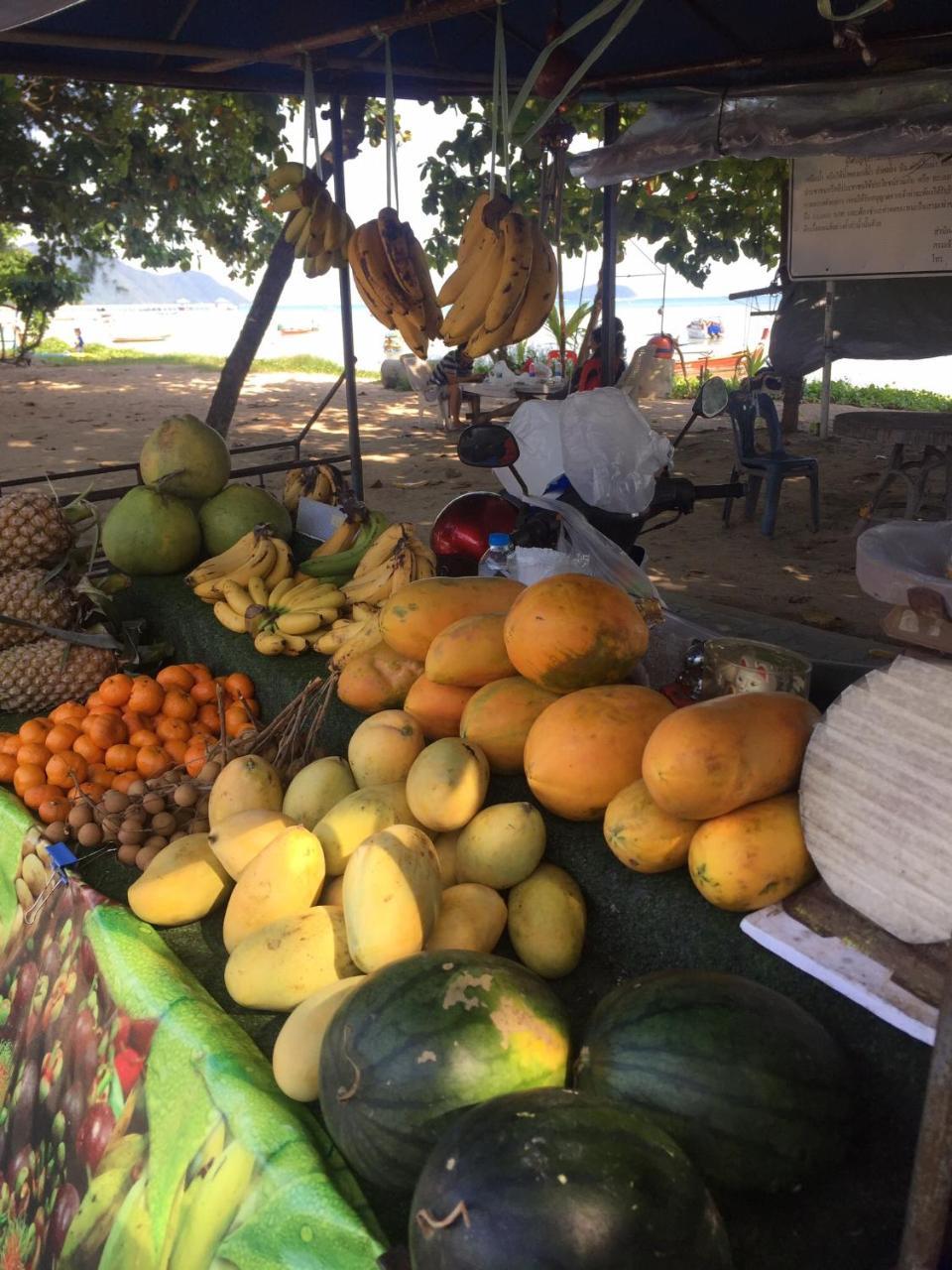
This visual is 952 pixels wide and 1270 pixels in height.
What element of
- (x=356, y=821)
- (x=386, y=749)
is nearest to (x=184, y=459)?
(x=386, y=749)

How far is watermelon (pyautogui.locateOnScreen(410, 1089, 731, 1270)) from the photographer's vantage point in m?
0.91

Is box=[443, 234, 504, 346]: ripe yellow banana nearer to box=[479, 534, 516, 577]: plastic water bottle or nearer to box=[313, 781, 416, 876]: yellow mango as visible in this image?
box=[479, 534, 516, 577]: plastic water bottle

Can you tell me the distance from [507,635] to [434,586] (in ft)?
1.38

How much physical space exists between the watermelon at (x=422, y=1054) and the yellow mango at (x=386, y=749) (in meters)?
0.64

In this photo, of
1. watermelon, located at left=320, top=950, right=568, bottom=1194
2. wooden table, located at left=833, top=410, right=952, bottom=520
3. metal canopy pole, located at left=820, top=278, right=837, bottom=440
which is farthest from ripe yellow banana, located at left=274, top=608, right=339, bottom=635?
metal canopy pole, located at left=820, top=278, right=837, bottom=440

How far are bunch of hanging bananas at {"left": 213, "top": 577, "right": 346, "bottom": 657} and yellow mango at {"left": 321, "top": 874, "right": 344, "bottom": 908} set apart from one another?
3.42 feet

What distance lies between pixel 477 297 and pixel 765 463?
5161 millimetres

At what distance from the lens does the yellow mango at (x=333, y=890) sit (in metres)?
1.76

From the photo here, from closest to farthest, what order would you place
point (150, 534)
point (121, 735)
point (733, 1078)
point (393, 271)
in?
1. point (733, 1078)
2. point (121, 735)
3. point (393, 271)
4. point (150, 534)

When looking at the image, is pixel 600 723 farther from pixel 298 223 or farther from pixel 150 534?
pixel 298 223

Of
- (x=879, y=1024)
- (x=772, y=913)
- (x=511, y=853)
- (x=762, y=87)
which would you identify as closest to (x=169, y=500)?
(x=511, y=853)

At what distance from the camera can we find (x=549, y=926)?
1.61m

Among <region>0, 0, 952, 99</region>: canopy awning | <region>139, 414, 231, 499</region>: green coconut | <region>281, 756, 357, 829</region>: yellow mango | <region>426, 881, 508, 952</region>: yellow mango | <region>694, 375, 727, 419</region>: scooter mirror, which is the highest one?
<region>0, 0, 952, 99</region>: canopy awning

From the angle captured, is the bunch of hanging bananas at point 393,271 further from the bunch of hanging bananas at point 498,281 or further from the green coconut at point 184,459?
the green coconut at point 184,459
